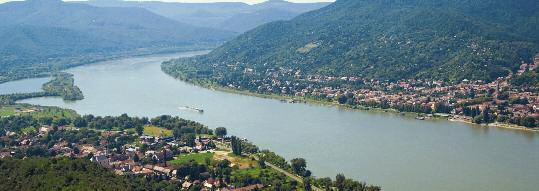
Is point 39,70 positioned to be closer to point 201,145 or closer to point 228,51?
point 228,51

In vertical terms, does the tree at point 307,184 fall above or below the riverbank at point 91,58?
above

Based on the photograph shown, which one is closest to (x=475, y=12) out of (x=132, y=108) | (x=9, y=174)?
(x=132, y=108)

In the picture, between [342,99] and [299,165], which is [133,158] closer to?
[299,165]

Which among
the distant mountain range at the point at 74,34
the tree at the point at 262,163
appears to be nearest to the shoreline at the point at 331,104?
the tree at the point at 262,163

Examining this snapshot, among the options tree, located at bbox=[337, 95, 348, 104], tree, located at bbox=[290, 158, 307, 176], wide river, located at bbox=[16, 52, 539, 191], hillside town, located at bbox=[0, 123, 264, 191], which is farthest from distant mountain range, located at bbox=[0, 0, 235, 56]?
tree, located at bbox=[290, 158, 307, 176]

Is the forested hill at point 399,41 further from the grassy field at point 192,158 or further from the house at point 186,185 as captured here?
the house at point 186,185

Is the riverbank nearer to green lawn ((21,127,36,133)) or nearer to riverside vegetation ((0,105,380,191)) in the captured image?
riverside vegetation ((0,105,380,191))
